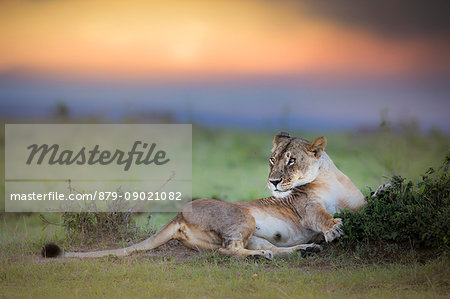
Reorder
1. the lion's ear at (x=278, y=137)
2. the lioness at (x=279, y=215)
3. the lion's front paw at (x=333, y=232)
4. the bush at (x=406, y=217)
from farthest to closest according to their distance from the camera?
the lion's ear at (x=278, y=137) → the lioness at (x=279, y=215) → the lion's front paw at (x=333, y=232) → the bush at (x=406, y=217)

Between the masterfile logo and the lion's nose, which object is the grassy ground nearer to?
the lion's nose

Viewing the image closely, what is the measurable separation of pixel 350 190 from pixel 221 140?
45.8ft

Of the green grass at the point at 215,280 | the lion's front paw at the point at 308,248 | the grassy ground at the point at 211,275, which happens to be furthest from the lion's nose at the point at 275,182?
the green grass at the point at 215,280

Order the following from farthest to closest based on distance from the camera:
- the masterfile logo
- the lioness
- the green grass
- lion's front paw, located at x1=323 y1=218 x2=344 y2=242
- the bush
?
the masterfile logo
the lioness
lion's front paw, located at x1=323 y1=218 x2=344 y2=242
the bush
the green grass

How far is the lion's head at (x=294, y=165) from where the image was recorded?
8055 mm

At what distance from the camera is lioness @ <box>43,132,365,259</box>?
25.0 ft

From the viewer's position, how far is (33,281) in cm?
682

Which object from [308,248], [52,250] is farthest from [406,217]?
[52,250]

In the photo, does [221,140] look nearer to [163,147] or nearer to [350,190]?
[163,147]

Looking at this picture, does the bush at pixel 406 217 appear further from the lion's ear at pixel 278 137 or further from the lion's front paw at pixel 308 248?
the lion's ear at pixel 278 137

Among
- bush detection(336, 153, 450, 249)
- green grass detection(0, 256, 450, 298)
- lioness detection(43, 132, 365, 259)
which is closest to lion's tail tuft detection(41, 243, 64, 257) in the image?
lioness detection(43, 132, 365, 259)

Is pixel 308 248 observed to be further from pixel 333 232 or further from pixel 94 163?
pixel 94 163

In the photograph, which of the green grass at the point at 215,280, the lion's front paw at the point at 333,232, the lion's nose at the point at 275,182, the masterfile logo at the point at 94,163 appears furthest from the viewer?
the masterfile logo at the point at 94,163

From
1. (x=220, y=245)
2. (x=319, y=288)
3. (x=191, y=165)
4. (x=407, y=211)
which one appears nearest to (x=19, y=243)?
(x=220, y=245)
